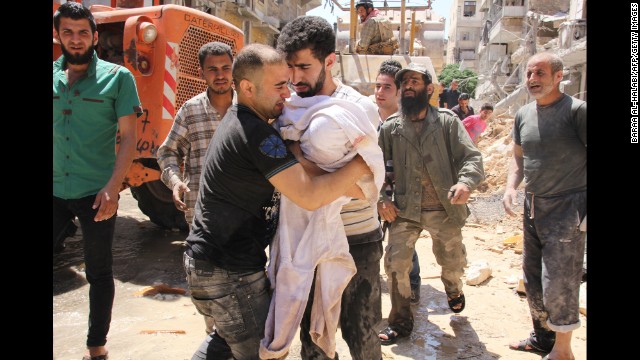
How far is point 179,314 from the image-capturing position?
4.13 m

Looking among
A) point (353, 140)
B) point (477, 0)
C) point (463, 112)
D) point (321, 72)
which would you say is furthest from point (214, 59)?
point (477, 0)

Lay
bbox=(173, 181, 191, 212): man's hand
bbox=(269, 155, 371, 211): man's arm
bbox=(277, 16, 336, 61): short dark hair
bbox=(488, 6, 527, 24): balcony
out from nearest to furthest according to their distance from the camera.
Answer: bbox=(269, 155, 371, 211): man's arm < bbox=(277, 16, 336, 61): short dark hair < bbox=(173, 181, 191, 212): man's hand < bbox=(488, 6, 527, 24): balcony

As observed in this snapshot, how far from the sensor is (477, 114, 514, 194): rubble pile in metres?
11.0

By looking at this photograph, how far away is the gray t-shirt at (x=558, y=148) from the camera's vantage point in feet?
10.9

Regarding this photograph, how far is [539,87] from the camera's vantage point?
3434 mm

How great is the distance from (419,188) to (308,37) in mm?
1943

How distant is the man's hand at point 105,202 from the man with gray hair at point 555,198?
8.99ft

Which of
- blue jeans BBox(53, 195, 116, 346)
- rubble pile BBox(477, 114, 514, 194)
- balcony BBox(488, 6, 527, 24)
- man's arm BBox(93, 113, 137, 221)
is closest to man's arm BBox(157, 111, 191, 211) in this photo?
man's arm BBox(93, 113, 137, 221)

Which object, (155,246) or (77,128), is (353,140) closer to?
(77,128)

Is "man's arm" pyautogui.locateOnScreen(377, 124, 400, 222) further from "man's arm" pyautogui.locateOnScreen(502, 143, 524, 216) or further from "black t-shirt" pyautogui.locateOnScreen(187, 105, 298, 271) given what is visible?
"black t-shirt" pyautogui.locateOnScreen(187, 105, 298, 271)

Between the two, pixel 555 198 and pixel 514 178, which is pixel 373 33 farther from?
pixel 555 198

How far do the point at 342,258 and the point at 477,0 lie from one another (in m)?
66.4

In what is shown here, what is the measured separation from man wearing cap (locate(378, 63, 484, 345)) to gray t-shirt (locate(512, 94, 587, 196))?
458mm

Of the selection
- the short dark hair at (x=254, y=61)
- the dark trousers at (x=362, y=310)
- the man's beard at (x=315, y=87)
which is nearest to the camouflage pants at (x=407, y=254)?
the dark trousers at (x=362, y=310)
